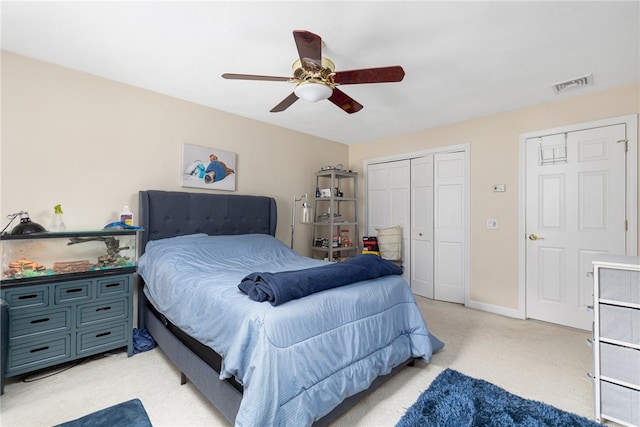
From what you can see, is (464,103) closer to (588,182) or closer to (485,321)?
(588,182)

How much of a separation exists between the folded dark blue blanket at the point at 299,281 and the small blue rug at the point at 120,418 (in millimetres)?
660

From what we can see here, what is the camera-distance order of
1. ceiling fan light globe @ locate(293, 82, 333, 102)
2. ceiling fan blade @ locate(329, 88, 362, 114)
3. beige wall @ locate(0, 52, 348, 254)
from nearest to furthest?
ceiling fan light globe @ locate(293, 82, 333, 102) → ceiling fan blade @ locate(329, 88, 362, 114) → beige wall @ locate(0, 52, 348, 254)

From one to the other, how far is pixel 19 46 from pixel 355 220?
161 inches

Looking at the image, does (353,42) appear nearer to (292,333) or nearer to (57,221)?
(292,333)

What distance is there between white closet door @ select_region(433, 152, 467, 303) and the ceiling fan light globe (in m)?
2.65

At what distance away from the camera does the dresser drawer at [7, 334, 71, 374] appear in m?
1.95

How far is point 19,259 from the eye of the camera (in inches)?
83.9

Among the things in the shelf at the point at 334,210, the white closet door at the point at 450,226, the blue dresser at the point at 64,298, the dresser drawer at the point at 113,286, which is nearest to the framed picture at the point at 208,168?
the blue dresser at the point at 64,298

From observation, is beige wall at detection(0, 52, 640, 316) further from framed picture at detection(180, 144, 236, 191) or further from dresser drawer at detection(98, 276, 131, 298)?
dresser drawer at detection(98, 276, 131, 298)

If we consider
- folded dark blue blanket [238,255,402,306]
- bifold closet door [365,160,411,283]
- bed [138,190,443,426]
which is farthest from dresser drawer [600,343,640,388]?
bifold closet door [365,160,411,283]

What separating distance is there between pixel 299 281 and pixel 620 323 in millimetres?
1846

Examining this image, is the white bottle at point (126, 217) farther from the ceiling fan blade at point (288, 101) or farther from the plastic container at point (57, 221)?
the ceiling fan blade at point (288, 101)

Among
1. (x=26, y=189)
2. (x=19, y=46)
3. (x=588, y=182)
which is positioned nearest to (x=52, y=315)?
(x=26, y=189)

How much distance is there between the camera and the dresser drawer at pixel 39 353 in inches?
76.8
